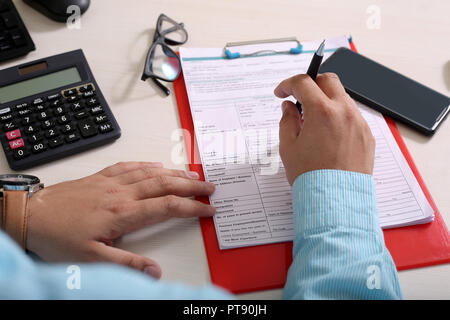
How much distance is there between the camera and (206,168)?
0.60 m

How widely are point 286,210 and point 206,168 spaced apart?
0.45 feet

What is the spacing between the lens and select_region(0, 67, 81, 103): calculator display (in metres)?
0.62

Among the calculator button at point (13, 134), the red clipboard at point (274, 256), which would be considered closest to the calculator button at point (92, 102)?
the calculator button at point (13, 134)

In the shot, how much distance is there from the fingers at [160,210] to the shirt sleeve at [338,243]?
0.14m

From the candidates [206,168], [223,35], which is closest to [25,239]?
[206,168]

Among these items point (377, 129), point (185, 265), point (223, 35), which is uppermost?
point (223, 35)

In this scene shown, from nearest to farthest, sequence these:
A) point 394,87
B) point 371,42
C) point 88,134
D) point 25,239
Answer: point 25,239 → point 88,134 → point 394,87 → point 371,42

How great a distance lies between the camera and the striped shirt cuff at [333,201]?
50 centimetres

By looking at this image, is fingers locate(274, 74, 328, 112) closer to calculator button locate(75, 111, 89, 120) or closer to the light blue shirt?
the light blue shirt

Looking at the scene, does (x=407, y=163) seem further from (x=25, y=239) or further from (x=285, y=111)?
(x=25, y=239)

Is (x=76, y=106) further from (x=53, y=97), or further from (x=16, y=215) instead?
(x=16, y=215)

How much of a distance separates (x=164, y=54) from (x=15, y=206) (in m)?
0.38

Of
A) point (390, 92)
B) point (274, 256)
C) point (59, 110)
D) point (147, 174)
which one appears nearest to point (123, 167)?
point (147, 174)

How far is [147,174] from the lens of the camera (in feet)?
1.86
